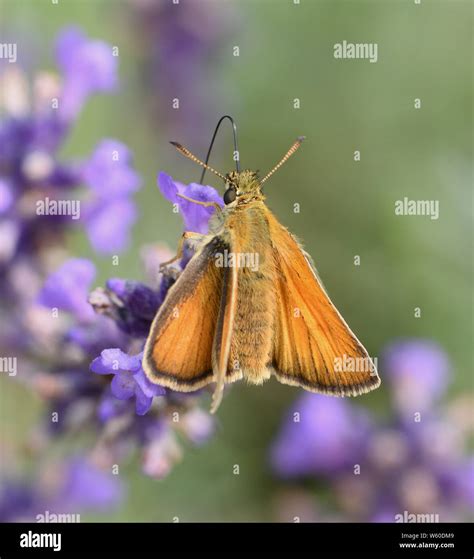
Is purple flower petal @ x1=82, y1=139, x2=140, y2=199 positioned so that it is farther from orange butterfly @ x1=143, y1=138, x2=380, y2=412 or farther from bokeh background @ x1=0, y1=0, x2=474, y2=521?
bokeh background @ x1=0, y1=0, x2=474, y2=521

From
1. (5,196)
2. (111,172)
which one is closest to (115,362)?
(111,172)

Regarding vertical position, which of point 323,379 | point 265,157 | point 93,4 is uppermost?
point 93,4

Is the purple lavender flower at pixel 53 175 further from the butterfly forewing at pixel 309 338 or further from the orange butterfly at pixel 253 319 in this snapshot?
the butterfly forewing at pixel 309 338

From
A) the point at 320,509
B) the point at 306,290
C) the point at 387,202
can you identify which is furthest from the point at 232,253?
the point at 387,202

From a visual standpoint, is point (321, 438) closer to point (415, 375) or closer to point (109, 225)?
point (415, 375)

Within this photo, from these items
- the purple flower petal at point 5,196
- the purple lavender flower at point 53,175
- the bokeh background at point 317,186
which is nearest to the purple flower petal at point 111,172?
the purple lavender flower at point 53,175

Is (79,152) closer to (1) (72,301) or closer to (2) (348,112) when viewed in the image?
(2) (348,112)
